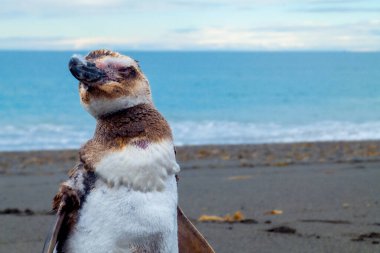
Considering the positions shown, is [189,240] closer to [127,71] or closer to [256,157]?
[127,71]

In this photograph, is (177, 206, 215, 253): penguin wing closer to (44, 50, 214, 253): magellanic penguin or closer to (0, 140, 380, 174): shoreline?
(44, 50, 214, 253): magellanic penguin

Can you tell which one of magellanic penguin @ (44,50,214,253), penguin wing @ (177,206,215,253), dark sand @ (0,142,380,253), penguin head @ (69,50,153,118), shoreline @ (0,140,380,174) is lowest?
shoreline @ (0,140,380,174)

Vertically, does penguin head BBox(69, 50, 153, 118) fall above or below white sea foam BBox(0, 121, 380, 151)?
above

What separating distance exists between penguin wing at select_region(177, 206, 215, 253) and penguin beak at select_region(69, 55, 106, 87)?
676mm

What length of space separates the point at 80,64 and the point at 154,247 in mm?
646

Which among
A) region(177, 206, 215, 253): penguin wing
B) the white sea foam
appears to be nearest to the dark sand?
region(177, 206, 215, 253): penguin wing

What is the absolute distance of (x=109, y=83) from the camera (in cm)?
247

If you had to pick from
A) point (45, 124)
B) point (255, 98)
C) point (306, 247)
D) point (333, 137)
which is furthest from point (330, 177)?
point (255, 98)

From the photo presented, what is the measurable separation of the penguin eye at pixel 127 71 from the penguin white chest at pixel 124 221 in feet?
1.21

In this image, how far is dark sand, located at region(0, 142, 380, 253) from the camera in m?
5.49

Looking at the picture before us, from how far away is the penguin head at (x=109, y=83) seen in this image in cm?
247

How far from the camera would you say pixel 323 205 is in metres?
7.12

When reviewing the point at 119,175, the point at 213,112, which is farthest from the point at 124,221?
the point at 213,112

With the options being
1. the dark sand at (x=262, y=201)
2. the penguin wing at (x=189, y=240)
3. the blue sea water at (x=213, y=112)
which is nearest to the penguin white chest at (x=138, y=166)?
the penguin wing at (x=189, y=240)
